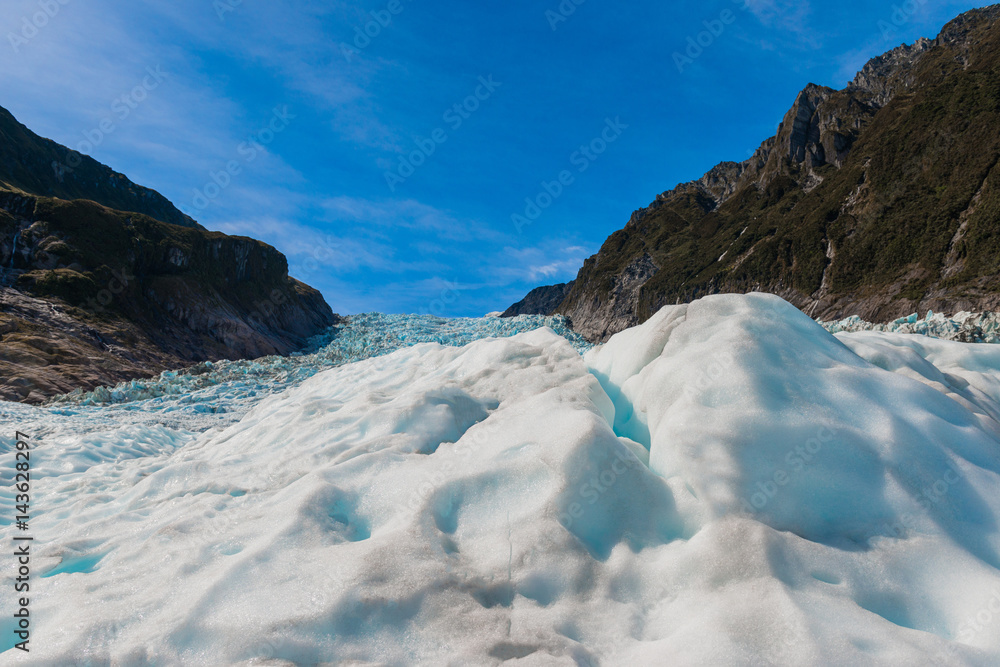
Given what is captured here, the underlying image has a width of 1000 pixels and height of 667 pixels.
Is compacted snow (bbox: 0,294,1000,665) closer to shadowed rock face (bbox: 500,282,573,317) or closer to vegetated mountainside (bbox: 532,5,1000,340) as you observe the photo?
vegetated mountainside (bbox: 532,5,1000,340)

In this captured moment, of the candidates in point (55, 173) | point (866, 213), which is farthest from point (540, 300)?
point (55, 173)

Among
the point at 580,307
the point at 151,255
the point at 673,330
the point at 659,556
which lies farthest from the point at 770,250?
the point at 151,255

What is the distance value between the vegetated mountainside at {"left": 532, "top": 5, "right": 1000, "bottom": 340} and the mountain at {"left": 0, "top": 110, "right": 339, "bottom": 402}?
38.7m

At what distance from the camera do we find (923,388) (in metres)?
4.48

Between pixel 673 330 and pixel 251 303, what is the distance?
44857 mm

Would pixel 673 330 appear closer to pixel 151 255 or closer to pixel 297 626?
pixel 297 626

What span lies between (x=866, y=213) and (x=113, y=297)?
50659 mm

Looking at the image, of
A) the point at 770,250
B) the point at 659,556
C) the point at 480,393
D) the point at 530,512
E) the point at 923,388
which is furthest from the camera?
the point at 770,250

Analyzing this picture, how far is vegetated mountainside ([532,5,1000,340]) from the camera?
27188mm

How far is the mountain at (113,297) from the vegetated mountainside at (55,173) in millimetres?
356

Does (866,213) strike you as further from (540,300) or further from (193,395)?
(540,300)

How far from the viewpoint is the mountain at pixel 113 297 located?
1962 centimetres

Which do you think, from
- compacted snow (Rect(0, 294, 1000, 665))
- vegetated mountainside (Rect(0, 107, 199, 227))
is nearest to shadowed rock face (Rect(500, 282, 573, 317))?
vegetated mountainside (Rect(0, 107, 199, 227))

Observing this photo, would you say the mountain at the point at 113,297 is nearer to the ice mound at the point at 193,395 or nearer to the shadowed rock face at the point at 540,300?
the ice mound at the point at 193,395
